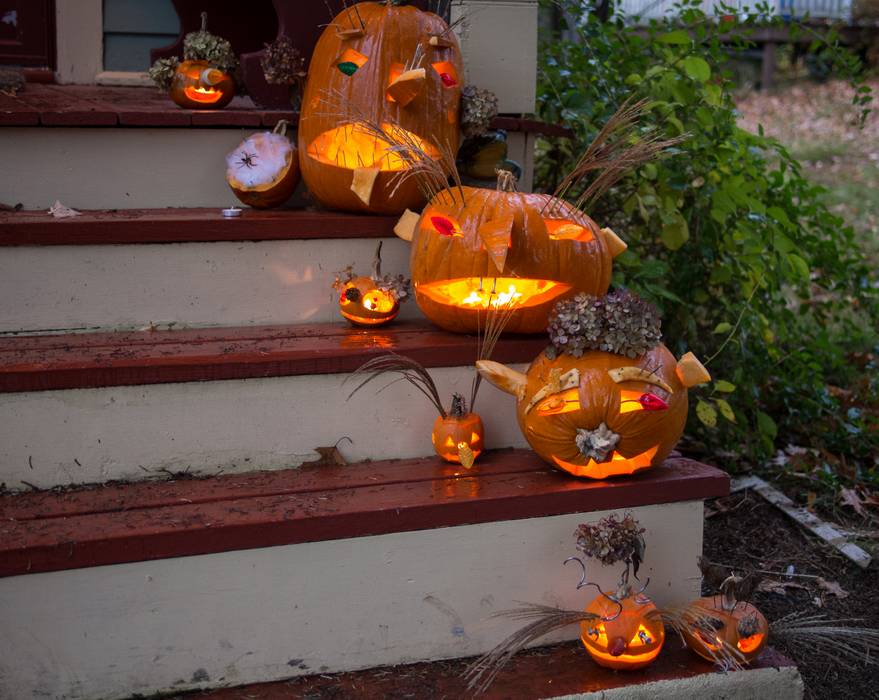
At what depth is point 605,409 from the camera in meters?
2.25

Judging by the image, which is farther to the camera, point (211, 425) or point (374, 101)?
point (374, 101)

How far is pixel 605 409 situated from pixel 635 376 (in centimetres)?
10

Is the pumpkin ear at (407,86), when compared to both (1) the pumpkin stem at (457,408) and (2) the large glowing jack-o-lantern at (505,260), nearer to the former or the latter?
(2) the large glowing jack-o-lantern at (505,260)

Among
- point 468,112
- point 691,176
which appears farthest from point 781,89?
point 468,112

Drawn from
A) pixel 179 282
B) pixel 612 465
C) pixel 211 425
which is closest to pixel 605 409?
pixel 612 465

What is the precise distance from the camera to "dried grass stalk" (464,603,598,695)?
2102 mm

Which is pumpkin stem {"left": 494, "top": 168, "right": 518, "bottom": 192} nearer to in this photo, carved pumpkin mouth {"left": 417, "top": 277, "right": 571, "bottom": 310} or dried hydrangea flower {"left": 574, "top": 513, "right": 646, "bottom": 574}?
carved pumpkin mouth {"left": 417, "top": 277, "right": 571, "bottom": 310}

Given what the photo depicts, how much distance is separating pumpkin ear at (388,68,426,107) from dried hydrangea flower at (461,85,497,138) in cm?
20

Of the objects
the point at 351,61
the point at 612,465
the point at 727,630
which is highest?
the point at 351,61

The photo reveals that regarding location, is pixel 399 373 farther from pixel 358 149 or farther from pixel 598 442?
pixel 358 149

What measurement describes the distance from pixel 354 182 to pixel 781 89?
1006 cm

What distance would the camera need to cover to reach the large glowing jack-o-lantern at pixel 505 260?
250 centimetres

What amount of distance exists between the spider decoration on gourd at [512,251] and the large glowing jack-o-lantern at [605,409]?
0.27 meters

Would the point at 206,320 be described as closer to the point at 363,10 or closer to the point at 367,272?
the point at 367,272
